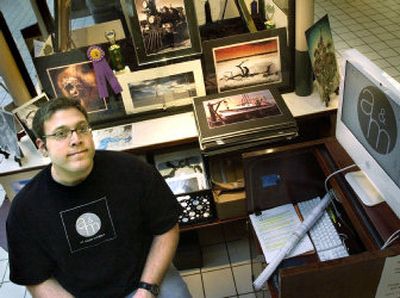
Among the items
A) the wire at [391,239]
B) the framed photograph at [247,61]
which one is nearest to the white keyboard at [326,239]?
the wire at [391,239]

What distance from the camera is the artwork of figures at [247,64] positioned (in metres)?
1.77

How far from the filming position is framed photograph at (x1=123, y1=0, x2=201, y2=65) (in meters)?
1.68

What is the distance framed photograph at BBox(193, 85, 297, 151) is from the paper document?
0.31 meters

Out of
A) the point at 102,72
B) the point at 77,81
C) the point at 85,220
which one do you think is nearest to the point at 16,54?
the point at 77,81

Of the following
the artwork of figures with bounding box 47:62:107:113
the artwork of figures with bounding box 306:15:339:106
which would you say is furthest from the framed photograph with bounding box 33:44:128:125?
the artwork of figures with bounding box 306:15:339:106

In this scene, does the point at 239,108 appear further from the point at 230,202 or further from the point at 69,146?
the point at 69,146

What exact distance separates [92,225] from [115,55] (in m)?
0.79

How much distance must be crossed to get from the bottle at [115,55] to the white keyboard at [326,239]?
102 cm

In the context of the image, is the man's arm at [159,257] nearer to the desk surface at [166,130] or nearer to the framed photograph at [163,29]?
the desk surface at [166,130]

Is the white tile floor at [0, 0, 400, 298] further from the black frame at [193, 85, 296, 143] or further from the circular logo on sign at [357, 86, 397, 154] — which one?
the circular logo on sign at [357, 86, 397, 154]

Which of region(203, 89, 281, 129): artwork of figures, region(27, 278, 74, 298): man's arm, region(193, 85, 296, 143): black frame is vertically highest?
region(203, 89, 281, 129): artwork of figures

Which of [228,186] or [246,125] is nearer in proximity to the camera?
[246,125]

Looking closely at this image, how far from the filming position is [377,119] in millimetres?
1161

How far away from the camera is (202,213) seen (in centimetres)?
191
